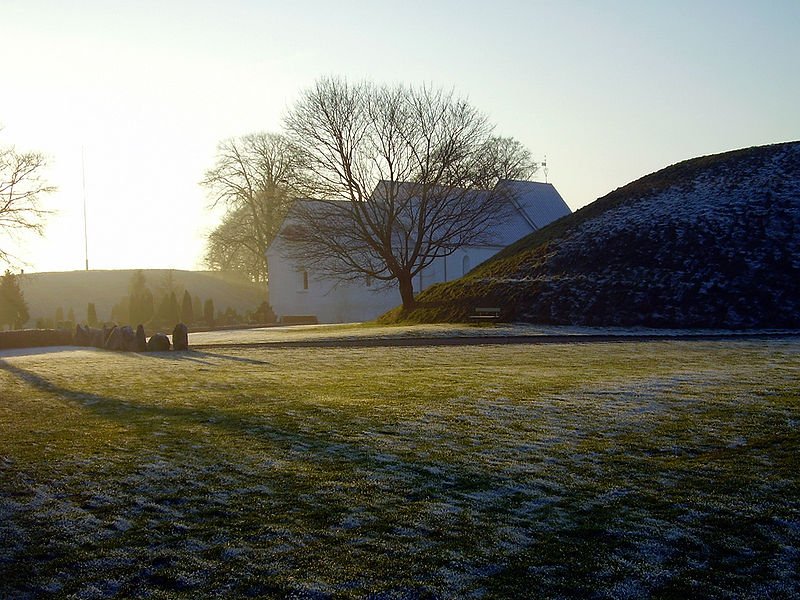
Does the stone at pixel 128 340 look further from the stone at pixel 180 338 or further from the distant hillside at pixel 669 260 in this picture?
the distant hillside at pixel 669 260

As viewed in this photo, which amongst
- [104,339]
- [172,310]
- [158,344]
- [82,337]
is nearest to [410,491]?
[158,344]

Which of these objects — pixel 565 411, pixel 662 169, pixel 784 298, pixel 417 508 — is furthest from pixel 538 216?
pixel 417 508

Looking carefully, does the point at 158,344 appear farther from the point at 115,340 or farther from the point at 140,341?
the point at 115,340

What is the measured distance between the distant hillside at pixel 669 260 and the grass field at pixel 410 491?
1866 centimetres

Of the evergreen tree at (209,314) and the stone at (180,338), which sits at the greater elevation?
the evergreen tree at (209,314)

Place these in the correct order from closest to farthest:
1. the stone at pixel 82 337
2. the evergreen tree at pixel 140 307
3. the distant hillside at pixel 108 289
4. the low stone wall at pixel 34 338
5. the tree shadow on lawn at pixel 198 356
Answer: the tree shadow on lawn at pixel 198 356 → the stone at pixel 82 337 → the low stone wall at pixel 34 338 → the evergreen tree at pixel 140 307 → the distant hillside at pixel 108 289

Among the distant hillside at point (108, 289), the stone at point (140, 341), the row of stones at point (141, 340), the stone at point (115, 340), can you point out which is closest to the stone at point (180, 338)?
the row of stones at point (141, 340)

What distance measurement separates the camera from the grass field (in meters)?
5.23

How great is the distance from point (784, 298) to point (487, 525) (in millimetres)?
27727

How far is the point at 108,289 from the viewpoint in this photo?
83188 mm

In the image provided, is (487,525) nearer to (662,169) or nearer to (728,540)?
(728,540)

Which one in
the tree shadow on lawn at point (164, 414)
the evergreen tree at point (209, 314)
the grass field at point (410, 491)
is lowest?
→ the grass field at point (410, 491)

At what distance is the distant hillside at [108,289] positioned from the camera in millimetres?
75625

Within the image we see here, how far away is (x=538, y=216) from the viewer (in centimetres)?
6662
